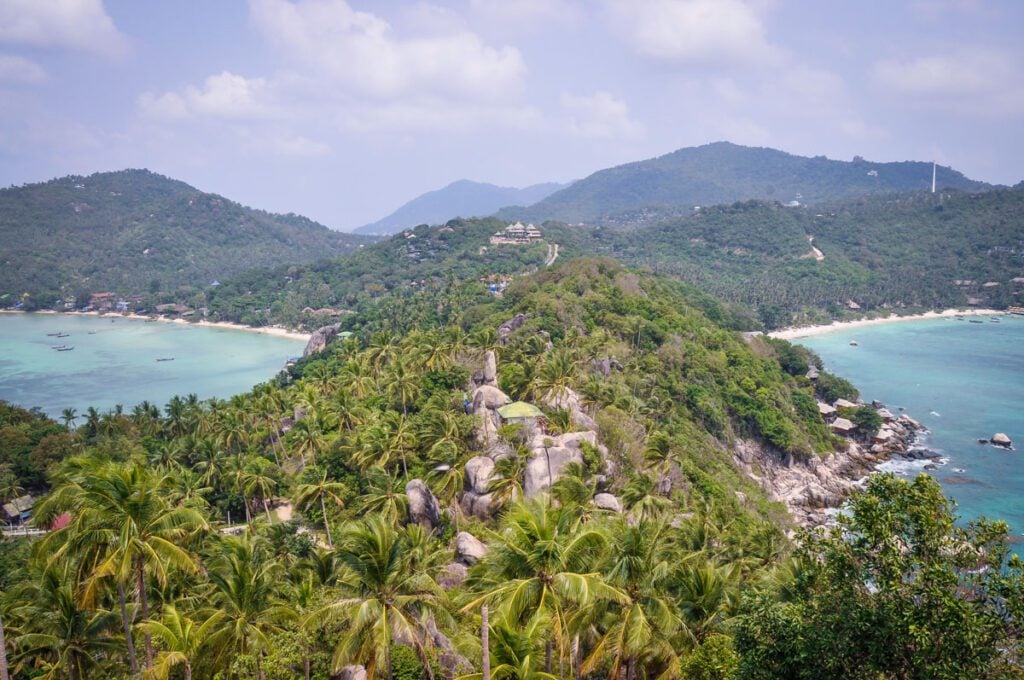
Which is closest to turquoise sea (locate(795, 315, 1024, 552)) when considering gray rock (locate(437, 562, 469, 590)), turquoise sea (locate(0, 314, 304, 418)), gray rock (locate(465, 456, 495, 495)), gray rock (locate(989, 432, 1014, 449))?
gray rock (locate(989, 432, 1014, 449))

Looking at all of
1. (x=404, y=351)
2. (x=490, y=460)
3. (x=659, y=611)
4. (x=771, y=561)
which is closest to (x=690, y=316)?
(x=404, y=351)

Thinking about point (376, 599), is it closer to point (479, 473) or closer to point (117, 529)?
point (117, 529)

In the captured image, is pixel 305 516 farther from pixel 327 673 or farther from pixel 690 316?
pixel 690 316

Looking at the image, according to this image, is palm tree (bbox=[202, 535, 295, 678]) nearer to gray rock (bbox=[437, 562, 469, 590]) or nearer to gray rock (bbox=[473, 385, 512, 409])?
gray rock (bbox=[437, 562, 469, 590])

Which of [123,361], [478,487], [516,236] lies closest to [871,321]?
[516,236]

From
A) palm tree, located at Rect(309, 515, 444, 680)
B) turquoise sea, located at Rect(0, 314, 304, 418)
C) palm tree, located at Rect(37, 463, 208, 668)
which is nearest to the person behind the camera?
palm tree, located at Rect(309, 515, 444, 680)

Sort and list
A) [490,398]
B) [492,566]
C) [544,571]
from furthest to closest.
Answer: [490,398] < [492,566] < [544,571]
